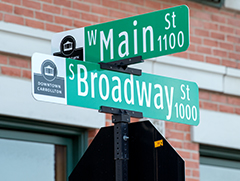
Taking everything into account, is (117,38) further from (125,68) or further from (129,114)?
(129,114)

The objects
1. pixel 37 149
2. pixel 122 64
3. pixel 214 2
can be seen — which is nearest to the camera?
pixel 122 64

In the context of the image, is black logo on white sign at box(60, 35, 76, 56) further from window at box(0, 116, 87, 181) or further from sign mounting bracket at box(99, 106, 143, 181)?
window at box(0, 116, 87, 181)

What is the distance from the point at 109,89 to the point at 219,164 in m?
3.29

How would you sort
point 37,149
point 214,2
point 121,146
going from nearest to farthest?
point 121,146, point 37,149, point 214,2

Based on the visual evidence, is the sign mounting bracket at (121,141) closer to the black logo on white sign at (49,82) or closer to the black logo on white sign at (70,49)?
the black logo on white sign at (49,82)

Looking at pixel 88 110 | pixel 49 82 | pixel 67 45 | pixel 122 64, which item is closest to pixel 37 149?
pixel 88 110

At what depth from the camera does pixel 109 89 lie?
3406mm

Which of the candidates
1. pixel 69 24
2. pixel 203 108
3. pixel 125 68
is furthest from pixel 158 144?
pixel 203 108

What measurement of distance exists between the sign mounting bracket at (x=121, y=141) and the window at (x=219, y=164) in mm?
2990

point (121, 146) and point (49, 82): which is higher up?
point (49, 82)

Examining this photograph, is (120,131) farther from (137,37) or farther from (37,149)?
(37,149)

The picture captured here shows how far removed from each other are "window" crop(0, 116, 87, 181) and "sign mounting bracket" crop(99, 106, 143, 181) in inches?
74.5

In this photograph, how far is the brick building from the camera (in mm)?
5090

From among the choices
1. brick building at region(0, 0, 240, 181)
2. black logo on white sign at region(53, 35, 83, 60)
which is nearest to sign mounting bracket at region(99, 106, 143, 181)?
black logo on white sign at region(53, 35, 83, 60)
